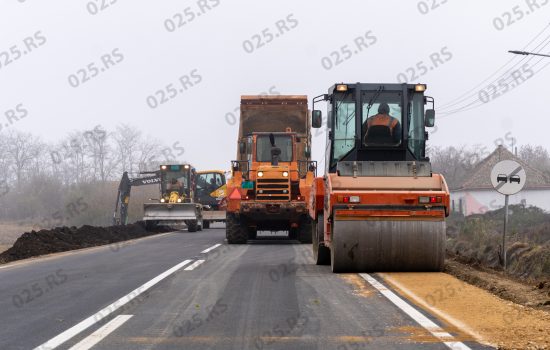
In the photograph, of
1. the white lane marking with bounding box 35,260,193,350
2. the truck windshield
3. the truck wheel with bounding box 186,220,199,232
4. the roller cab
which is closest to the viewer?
the white lane marking with bounding box 35,260,193,350

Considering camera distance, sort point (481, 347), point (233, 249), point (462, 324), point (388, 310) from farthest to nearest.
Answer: point (233, 249)
point (388, 310)
point (462, 324)
point (481, 347)

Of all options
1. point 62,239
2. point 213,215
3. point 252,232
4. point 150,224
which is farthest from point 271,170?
point 213,215

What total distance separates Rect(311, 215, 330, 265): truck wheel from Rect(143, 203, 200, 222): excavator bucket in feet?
62.0

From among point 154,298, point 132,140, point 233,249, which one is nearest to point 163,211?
point 233,249

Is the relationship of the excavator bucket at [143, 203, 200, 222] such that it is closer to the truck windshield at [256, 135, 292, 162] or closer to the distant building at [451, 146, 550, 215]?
the truck windshield at [256, 135, 292, 162]

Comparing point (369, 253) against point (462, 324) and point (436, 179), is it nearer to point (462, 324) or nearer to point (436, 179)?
point (436, 179)

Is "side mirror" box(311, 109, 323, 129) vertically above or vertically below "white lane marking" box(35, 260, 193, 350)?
above

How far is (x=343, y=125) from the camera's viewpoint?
13.4 m

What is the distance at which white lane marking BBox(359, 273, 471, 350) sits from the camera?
257 inches

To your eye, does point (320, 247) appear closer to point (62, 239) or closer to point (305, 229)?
point (305, 229)

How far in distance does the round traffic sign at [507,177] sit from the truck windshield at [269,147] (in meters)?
9.18

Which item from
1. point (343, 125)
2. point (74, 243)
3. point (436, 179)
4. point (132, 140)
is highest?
point (132, 140)

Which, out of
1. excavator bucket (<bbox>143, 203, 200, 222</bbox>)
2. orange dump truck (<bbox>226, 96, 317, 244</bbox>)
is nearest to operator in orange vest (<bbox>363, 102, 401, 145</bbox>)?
orange dump truck (<bbox>226, 96, 317, 244</bbox>)

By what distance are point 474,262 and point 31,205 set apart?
70.2 m
